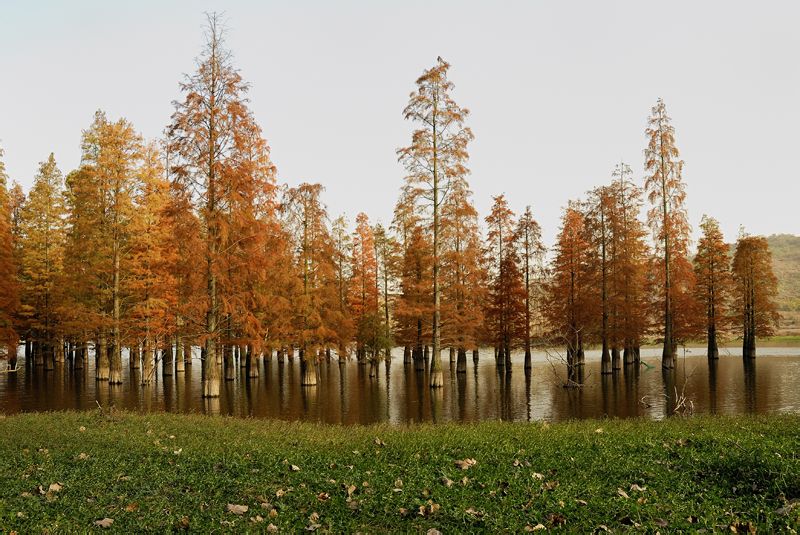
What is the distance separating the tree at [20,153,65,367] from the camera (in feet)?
154

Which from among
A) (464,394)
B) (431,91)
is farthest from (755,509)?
(431,91)

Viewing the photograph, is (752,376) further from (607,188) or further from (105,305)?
(105,305)

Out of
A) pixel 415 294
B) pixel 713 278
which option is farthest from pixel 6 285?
pixel 713 278

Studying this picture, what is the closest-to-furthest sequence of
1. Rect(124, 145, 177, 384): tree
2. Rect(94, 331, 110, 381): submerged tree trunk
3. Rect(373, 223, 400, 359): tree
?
Rect(124, 145, 177, 384): tree → Rect(94, 331, 110, 381): submerged tree trunk → Rect(373, 223, 400, 359): tree

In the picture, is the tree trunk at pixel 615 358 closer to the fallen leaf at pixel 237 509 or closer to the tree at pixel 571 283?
the tree at pixel 571 283

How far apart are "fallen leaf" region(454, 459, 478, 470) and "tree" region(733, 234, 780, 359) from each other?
59118 mm

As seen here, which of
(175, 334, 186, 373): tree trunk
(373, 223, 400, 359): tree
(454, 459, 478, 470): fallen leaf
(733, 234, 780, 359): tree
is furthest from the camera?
(733, 234, 780, 359): tree

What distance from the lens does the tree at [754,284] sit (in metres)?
58.1

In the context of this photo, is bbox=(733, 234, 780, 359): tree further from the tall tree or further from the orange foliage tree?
the tall tree

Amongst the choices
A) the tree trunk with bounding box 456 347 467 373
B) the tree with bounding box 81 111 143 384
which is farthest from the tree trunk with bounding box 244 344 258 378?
the tree trunk with bounding box 456 347 467 373

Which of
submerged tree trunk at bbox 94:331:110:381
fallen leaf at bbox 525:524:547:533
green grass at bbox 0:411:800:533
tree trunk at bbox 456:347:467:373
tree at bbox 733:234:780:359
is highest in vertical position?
tree at bbox 733:234:780:359

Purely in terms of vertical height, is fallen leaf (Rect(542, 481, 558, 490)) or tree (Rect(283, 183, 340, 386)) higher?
tree (Rect(283, 183, 340, 386))

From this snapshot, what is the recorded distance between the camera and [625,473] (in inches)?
360

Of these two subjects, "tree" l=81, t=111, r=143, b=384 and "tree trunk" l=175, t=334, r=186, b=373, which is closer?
"tree" l=81, t=111, r=143, b=384
